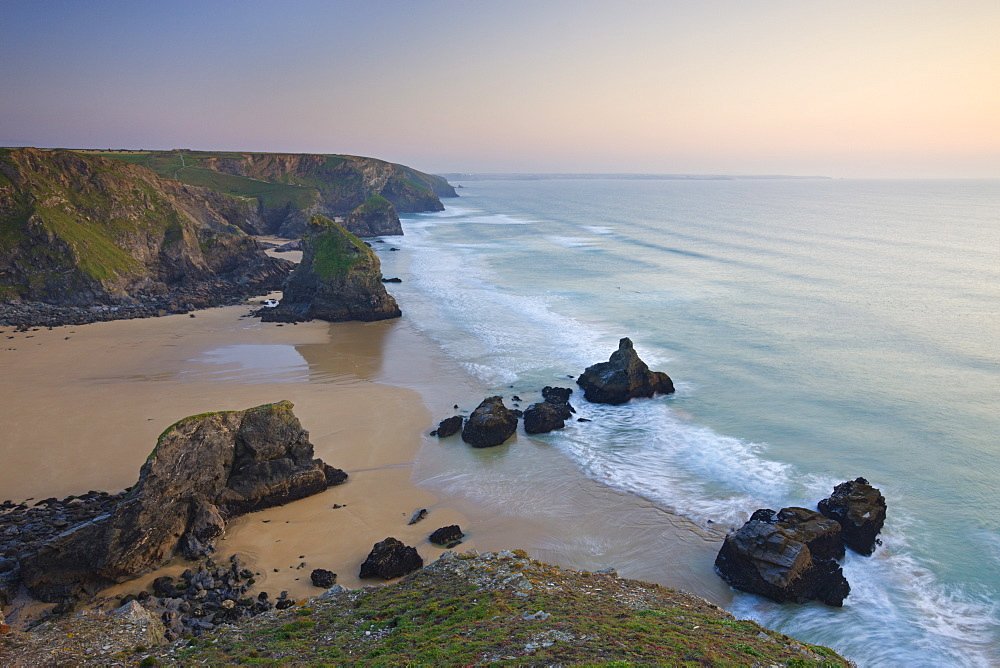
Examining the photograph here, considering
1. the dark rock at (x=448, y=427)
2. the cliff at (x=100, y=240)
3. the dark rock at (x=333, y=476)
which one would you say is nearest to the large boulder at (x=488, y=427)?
Answer: the dark rock at (x=448, y=427)

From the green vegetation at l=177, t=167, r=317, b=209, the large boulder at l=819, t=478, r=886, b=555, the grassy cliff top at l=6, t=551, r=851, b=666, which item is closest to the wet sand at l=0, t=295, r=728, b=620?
the grassy cliff top at l=6, t=551, r=851, b=666

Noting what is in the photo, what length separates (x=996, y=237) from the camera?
9131 cm

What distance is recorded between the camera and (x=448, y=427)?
30.4 meters

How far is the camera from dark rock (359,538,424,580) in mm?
19453

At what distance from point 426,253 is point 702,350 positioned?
197ft

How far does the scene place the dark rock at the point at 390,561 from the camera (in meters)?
19.5

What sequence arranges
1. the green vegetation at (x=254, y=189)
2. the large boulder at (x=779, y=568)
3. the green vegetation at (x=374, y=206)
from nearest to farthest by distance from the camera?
the large boulder at (x=779, y=568), the green vegetation at (x=254, y=189), the green vegetation at (x=374, y=206)

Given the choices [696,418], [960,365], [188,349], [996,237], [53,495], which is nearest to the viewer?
[53,495]

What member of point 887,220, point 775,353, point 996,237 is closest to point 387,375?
point 775,353

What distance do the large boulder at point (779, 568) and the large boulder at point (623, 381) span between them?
15230 millimetres

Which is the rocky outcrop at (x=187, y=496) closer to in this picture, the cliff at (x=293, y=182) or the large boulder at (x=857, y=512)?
the large boulder at (x=857, y=512)

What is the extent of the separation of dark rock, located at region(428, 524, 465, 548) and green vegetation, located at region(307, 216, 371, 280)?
A: 116 feet

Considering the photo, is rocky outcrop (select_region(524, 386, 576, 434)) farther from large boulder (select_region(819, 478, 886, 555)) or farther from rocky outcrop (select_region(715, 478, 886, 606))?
large boulder (select_region(819, 478, 886, 555))

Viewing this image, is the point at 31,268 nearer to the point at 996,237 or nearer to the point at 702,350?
the point at 702,350
